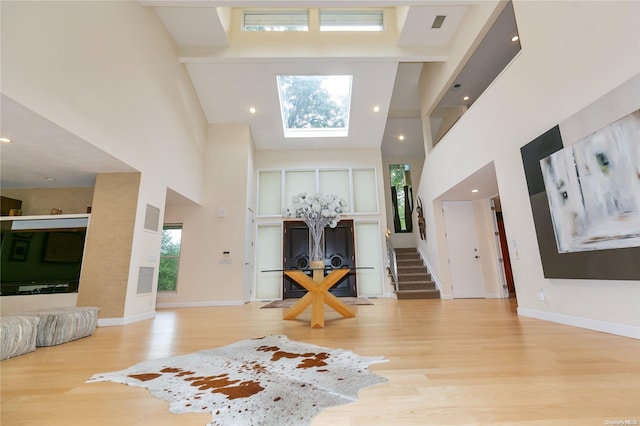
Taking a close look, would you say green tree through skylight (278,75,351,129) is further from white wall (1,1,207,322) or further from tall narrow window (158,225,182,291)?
tall narrow window (158,225,182,291)

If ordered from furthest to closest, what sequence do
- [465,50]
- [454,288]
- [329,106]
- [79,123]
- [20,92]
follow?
[329,106]
[454,288]
[465,50]
[79,123]
[20,92]

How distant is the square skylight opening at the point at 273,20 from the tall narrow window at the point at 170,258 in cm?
513

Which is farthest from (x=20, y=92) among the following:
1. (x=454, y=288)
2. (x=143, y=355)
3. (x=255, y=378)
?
(x=454, y=288)

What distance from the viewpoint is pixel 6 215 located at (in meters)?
4.21

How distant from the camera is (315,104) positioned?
23.9 ft

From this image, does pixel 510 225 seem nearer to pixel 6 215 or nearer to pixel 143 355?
pixel 143 355

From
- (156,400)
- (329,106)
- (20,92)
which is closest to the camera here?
(156,400)

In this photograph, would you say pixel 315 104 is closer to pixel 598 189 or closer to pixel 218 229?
pixel 218 229

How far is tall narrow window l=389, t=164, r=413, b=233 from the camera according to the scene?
355 inches

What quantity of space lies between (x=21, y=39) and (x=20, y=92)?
52 cm

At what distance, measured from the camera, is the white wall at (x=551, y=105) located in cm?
238

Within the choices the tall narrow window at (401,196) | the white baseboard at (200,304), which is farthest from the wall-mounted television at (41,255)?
the tall narrow window at (401,196)

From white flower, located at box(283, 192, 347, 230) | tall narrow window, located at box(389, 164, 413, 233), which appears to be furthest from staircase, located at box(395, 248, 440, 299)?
white flower, located at box(283, 192, 347, 230)

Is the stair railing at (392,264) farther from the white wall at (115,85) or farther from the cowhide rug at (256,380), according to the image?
the white wall at (115,85)
